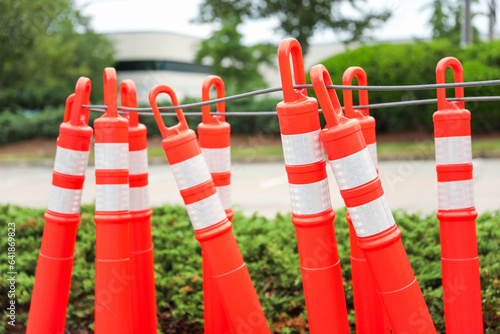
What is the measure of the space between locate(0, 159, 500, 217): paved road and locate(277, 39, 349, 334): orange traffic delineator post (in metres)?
4.30

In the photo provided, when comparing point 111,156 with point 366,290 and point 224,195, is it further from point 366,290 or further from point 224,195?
point 366,290

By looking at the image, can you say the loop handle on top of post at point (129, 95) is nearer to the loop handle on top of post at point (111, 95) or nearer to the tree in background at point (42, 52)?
the loop handle on top of post at point (111, 95)

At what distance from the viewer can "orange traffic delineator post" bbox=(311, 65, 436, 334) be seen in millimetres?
1600

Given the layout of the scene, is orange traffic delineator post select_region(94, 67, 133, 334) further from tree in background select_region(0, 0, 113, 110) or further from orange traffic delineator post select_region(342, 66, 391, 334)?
tree in background select_region(0, 0, 113, 110)

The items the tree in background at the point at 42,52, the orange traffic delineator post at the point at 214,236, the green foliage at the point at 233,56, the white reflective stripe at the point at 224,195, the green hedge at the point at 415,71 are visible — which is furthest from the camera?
the green foliage at the point at 233,56

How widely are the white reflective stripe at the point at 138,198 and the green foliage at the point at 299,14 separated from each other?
18.6m

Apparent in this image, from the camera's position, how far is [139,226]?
7.63 feet

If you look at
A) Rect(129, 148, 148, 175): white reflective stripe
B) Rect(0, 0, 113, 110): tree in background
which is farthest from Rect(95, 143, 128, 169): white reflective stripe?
Rect(0, 0, 113, 110): tree in background

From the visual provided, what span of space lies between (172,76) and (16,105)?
1601 cm

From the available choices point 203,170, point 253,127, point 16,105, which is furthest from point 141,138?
point 16,105

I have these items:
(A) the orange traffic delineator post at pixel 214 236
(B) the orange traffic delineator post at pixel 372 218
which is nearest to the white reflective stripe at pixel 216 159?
(A) the orange traffic delineator post at pixel 214 236

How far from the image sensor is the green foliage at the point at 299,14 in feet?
66.8

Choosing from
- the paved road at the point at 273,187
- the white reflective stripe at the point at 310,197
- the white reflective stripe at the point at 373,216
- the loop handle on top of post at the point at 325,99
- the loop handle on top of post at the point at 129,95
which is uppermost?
the loop handle on top of post at the point at 129,95

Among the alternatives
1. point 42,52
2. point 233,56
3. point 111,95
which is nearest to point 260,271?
point 111,95
